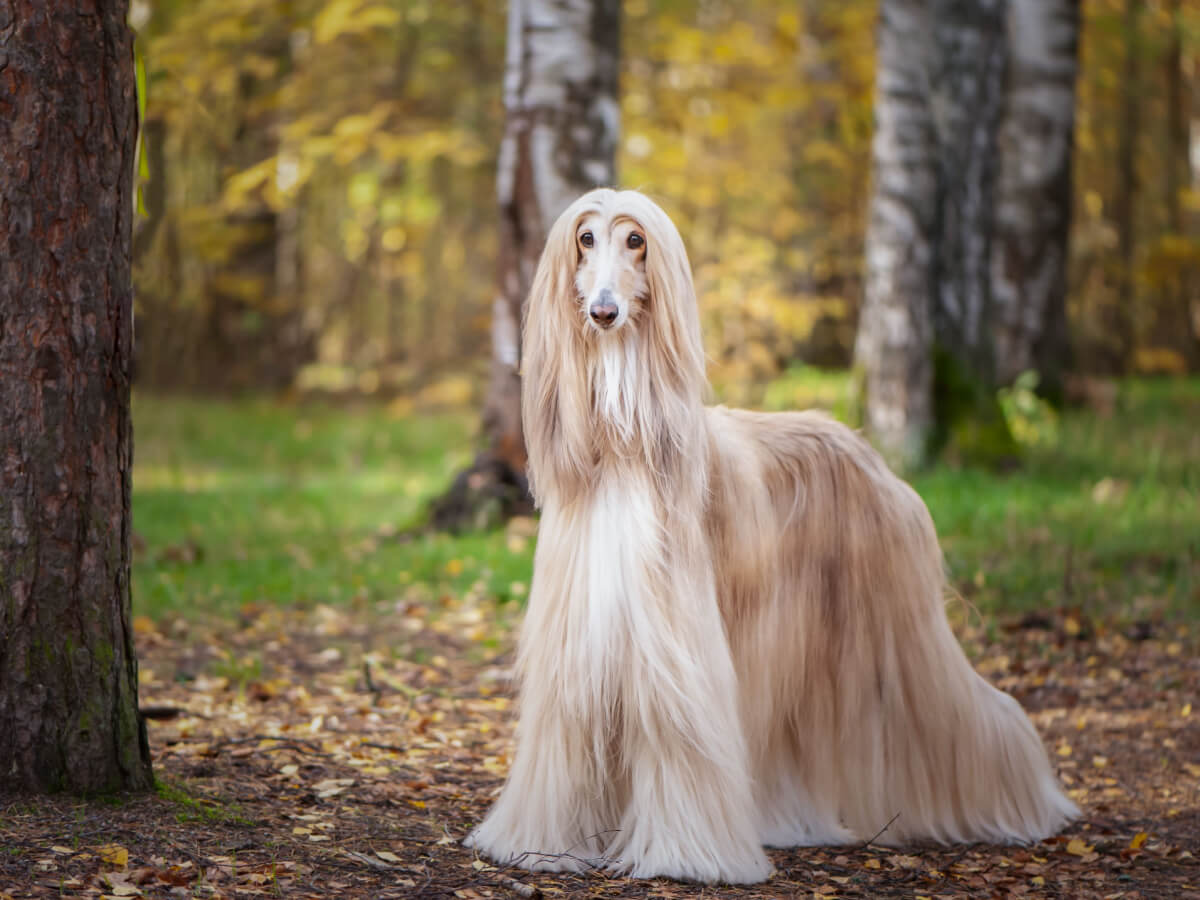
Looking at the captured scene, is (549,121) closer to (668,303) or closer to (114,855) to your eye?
(668,303)

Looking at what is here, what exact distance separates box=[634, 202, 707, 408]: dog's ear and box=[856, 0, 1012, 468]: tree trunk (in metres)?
5.43

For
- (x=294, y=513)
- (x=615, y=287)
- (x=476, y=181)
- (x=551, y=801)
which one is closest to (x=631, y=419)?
(x=615, y=287)

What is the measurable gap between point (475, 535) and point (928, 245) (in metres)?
3.54

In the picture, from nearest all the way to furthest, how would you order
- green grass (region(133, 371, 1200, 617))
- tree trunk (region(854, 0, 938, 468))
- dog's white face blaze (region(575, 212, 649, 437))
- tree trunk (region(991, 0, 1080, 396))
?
1. dog's white face blaze (region(575, 212, 649, 437))
2. green grass (region(133, 371, 1200, 617))
3. tree trunk (region(854, 0, 938, 468))
4. tree trunk (region(991, 0, 1080, 396))

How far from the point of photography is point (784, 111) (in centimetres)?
1489

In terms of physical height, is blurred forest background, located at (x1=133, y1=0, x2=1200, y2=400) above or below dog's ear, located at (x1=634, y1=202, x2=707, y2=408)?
above

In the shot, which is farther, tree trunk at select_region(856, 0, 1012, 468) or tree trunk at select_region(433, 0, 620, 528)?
tree trunk at select_region(856, 0, 1012, 468)

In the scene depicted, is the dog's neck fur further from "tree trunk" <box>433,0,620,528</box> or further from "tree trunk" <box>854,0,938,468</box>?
"tree trunk" <box>854,0,938,468</box>

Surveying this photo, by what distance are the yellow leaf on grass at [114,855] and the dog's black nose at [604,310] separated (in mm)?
1744

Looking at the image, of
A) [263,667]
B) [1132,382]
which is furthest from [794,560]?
[1132,382]

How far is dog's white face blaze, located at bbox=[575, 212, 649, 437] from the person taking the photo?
3.50m

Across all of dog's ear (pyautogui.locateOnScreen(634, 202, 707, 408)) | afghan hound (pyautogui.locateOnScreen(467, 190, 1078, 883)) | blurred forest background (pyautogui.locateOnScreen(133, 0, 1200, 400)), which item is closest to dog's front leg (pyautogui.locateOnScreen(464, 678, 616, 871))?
afghan hound (pyautogui.locateOnScreen(467, 190, 1078, 883))

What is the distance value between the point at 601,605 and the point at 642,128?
1085 cm

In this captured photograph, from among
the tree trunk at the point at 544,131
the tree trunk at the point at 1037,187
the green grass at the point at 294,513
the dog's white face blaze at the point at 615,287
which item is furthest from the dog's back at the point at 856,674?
the tree trunk at the point at 1037,187
